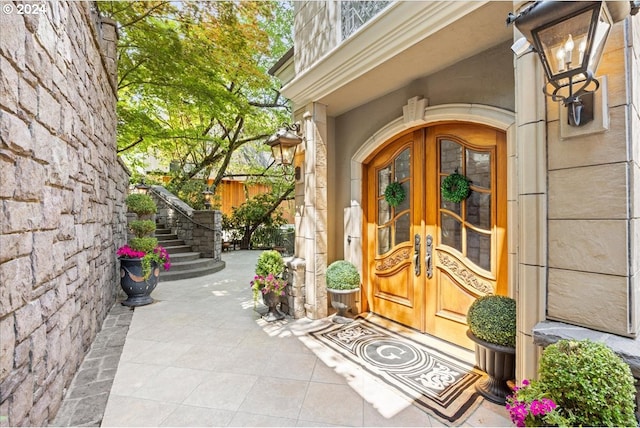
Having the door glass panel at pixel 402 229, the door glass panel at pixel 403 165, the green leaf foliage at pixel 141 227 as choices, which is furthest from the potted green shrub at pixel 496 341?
the green leaf foliage at pixel 141 227

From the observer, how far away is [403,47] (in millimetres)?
2436

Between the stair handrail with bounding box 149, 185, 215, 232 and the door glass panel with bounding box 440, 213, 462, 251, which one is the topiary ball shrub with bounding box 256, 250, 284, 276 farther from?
the stair handrail with bounding box 149, 185, 215, 232

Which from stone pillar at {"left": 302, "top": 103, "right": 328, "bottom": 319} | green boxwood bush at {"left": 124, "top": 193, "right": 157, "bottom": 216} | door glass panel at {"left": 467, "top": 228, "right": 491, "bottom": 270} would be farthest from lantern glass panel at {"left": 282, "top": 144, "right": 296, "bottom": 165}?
green boxwood bush at {"left": 124, "top": 193, "right": 157, "bottom": 216}

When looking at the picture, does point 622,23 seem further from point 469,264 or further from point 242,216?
point 242,216

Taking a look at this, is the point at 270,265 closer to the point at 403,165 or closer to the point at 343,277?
the point at 343,277

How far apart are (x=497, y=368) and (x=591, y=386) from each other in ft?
3.23

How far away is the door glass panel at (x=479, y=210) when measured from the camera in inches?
104

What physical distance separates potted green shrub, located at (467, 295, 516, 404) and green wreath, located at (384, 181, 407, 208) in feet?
4.88

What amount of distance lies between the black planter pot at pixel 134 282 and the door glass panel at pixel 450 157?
4.30 meters

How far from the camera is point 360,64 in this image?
9.16 feet

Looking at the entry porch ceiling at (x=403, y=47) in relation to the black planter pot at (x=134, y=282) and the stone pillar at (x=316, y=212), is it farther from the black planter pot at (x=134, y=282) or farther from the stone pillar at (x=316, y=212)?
the black planter pot at (x=134, y=282)

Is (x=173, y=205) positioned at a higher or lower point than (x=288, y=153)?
lower

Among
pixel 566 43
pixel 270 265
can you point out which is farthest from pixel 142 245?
pixel 566 43

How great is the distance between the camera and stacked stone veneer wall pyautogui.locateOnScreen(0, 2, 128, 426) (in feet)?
4.26
